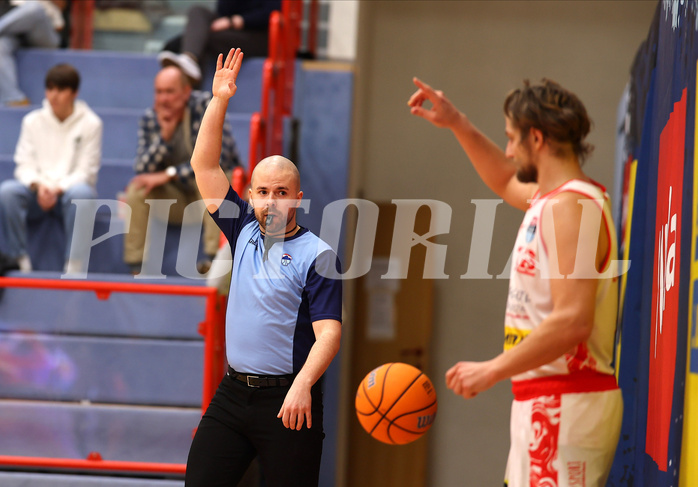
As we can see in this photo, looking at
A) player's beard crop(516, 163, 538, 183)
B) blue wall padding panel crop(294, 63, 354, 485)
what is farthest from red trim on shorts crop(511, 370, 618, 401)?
blue wall padding panel crop(294, 63, 354, 485)

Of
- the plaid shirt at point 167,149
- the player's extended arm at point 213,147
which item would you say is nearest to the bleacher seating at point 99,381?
the plaid shirt at point 167,149

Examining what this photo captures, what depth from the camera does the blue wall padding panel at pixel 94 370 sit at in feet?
15.1

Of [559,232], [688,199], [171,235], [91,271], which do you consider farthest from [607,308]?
[91,271]

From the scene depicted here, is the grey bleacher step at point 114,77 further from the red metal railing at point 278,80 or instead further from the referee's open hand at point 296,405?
the referee's open hand at point 296,405

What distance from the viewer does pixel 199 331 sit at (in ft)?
14.6

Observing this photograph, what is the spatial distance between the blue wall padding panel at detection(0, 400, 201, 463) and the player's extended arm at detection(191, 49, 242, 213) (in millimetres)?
→ 1960

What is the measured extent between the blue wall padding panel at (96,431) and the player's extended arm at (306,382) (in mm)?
1928

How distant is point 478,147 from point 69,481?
3.03 m

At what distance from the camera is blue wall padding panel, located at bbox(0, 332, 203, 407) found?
4.59 m

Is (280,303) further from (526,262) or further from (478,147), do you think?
(478,147)

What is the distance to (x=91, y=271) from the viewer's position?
18.6 ft

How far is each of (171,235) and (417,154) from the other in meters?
3.12

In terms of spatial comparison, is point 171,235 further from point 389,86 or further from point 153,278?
point 389,86

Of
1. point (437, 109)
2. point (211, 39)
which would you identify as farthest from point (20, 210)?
point (437, 109)
